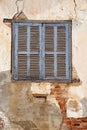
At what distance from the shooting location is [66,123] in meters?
6.36

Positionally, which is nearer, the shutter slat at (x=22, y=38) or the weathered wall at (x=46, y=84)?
the weathered wall at (x=46, y=84)

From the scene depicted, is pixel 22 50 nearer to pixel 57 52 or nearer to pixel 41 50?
pixel 41 50

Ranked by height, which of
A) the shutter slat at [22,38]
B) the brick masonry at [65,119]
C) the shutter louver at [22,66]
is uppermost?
the shutter slat at [22,38]

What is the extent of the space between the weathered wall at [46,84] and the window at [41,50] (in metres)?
0.12

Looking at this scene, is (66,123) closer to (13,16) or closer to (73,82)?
(73,82)

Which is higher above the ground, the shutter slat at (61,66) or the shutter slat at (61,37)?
the shutter slat at (61,37)

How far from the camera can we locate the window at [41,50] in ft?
21.2

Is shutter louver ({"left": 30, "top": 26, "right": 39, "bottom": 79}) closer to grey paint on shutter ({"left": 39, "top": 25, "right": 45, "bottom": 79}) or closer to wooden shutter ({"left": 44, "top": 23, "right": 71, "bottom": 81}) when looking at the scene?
grey paint on shutter ({"left": 39, "top": 25, "right": 45, "bottom": 79})

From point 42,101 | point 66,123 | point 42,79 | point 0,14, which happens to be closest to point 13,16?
point 0,14

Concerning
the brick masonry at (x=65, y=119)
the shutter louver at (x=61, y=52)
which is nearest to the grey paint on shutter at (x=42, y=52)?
the shutter louver at (x=61, y=52)

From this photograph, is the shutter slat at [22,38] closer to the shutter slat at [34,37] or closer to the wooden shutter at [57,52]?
the shutter slat at [34,37]

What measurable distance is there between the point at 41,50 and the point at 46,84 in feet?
2.23

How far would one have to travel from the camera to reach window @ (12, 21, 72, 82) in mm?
6457

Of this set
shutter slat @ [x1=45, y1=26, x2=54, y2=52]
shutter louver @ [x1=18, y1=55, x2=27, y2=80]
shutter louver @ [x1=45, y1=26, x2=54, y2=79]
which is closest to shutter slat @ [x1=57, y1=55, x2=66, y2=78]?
shutter louver @ [x1=45, y1=26, x2=54, y2=79]
